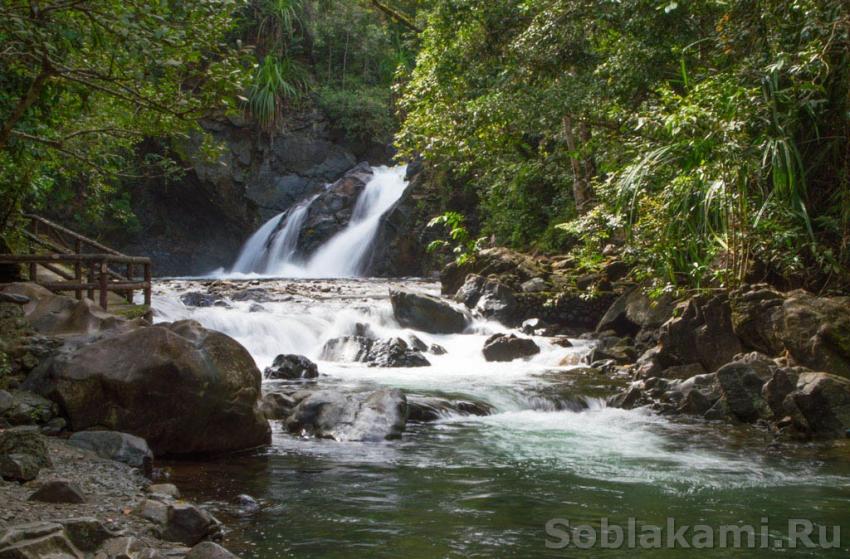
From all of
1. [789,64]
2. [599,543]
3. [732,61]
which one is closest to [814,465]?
[599,543]

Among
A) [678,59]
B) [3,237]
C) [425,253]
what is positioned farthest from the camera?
[425,253]

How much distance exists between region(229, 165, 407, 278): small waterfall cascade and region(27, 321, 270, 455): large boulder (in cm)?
1802

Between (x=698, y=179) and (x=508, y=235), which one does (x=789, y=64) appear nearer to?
(x=698, y=179)

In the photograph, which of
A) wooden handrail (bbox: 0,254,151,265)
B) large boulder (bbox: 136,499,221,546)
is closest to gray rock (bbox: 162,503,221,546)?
large boulder (bbox: 136,499,221,546)

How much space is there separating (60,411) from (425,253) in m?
18.0

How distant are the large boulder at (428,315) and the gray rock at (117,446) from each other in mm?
9545

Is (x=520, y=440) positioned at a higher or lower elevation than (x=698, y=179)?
lower

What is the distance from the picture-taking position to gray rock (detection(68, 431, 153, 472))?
20.8 feet

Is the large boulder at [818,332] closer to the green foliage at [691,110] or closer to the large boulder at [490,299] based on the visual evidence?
the green foliage at [691,110]

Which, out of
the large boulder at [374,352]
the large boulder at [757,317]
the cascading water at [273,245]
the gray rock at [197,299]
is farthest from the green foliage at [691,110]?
the cascading water at [273,245]

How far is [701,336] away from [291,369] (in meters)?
5.80

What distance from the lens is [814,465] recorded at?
23.0 ft

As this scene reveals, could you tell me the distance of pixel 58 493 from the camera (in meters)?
4.89

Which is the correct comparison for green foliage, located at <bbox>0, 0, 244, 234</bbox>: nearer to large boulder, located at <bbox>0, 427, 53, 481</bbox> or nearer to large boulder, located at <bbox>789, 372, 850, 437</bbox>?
large boulder, located at <bbox>0, 427, 53, 481</bbox>
